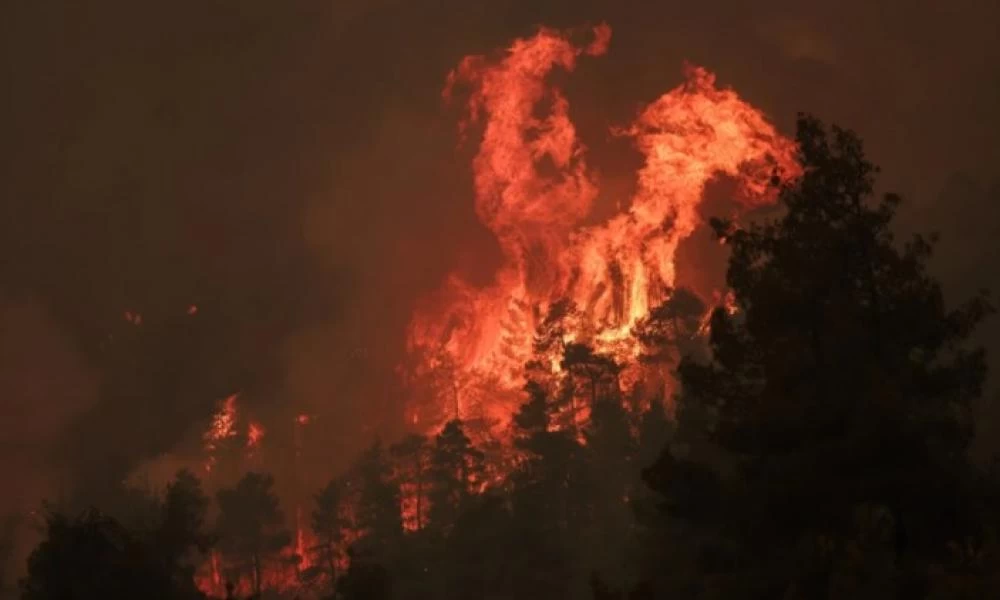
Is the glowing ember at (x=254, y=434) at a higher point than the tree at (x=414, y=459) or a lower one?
higher

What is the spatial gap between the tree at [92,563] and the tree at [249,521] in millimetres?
34425

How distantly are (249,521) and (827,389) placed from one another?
178 feet

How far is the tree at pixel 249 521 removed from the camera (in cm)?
6831

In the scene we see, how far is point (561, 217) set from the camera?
103 m

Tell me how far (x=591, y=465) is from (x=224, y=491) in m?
28.3

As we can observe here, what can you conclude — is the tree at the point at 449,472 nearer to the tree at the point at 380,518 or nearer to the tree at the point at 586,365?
the tree at the point at 380,518

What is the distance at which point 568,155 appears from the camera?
4200 inches

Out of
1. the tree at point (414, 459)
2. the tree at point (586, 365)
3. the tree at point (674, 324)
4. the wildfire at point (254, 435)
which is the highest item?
the wildfire at point (254, 435)

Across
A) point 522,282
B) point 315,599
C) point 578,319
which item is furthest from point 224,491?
point 522,282

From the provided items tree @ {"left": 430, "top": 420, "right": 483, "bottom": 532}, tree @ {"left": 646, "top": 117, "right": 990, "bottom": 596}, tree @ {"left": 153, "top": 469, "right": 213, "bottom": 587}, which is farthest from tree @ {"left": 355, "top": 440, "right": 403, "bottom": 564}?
tree @ {"left": 646, "top": 117, "right": 990, "bottom": 596}

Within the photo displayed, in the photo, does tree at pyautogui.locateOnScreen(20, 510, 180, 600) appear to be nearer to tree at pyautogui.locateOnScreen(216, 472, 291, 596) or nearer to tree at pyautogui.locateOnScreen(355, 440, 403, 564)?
tree at pyautogui.locateOnScreen(355, 440, 403, 564)

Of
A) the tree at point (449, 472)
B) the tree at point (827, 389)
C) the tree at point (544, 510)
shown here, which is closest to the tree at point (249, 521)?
the tree at point (449, 472)

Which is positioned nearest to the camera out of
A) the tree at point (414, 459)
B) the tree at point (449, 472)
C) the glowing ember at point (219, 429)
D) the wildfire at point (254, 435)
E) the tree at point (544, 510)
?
the tree at point (544, 510)

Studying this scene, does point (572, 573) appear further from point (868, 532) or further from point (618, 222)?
point (618, 222)
